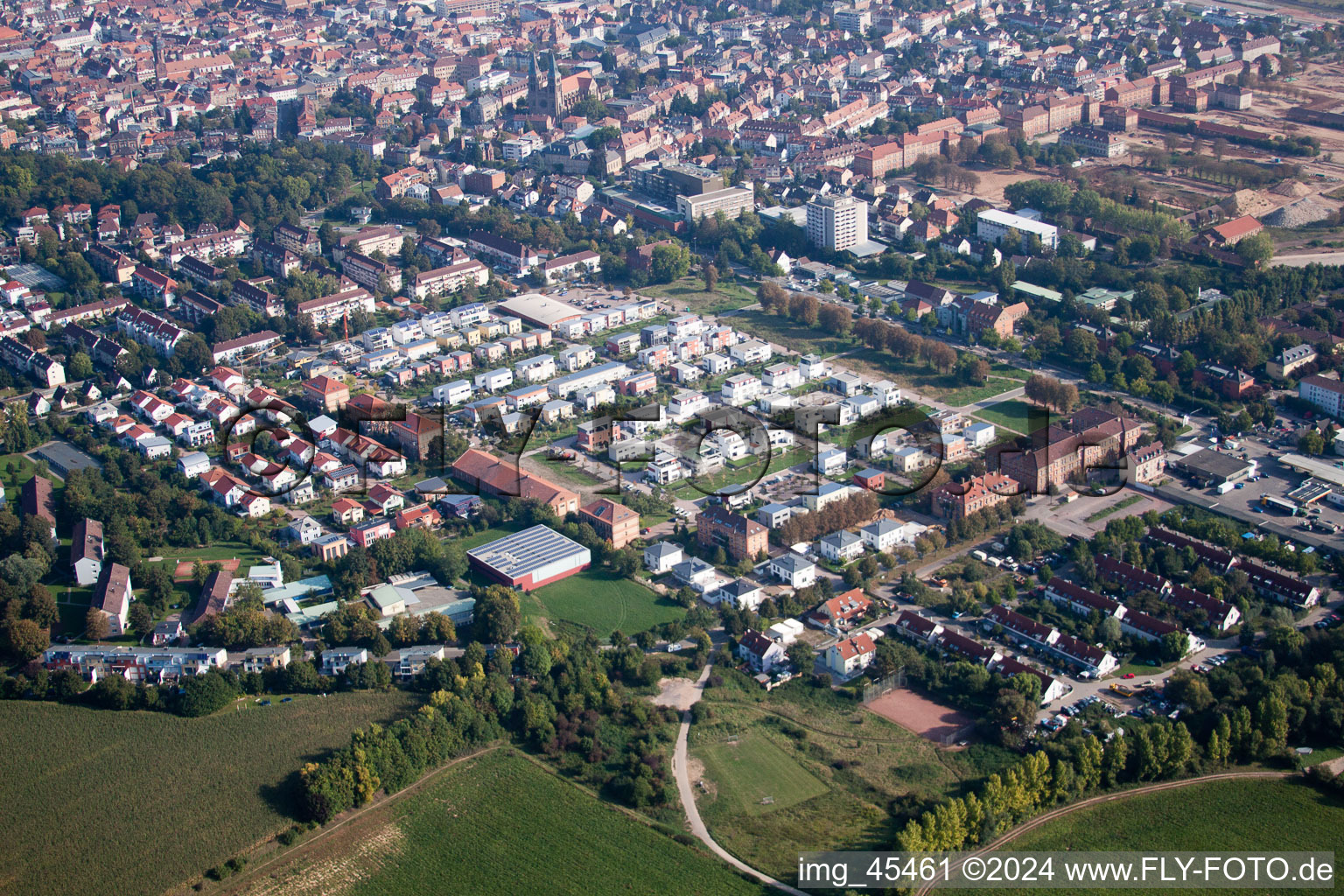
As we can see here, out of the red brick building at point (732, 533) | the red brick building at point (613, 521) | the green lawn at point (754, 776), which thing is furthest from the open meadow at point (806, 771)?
the red brick building at point (613, 521)

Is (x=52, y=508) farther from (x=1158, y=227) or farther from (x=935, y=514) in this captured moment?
(x=1158, y=227)

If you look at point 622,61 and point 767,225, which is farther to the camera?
point 622,61

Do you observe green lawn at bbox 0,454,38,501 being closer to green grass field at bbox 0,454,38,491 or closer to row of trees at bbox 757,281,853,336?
green grass field at bbox 0,454,38,491

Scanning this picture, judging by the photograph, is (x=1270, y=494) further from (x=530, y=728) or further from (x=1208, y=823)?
(x=530, y=728)

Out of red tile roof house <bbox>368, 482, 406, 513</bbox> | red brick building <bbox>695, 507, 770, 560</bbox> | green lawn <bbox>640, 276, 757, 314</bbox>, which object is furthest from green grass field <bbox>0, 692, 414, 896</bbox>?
green lawn <bbox>640, 276, 757, 314</bbox>

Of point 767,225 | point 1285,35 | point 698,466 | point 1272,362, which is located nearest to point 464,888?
point 698,466

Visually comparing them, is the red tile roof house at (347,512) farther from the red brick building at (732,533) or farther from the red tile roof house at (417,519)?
the red brick building at (732,533)

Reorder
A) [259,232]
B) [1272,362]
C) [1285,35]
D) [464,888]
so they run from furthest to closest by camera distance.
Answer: [1285,35] < [259,232] < [1272,362] < [464,888]
